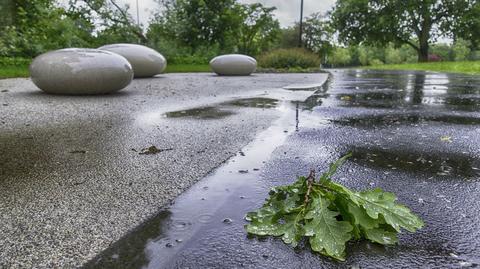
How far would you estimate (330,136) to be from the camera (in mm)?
3088

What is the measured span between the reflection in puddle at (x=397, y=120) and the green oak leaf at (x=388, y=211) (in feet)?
7.71

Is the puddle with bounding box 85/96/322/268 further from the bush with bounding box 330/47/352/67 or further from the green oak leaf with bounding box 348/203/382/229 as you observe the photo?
the bush with bounding box 330/47/352/67

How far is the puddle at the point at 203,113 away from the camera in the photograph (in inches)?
165

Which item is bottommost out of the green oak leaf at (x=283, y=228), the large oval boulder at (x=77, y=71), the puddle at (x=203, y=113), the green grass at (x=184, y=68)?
the green oak leaf at (x=283, y=228)

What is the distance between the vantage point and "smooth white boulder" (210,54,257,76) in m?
13.1

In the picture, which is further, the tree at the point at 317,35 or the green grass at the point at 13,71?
the tree at the point at 317,35

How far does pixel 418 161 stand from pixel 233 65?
36.7 feet

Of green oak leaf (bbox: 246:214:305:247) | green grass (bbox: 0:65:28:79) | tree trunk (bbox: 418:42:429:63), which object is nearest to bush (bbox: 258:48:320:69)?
green grass (bbox: 0:65:28:79)

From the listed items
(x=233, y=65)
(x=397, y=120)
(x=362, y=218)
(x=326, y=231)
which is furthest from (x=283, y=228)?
(x=233, y=65)

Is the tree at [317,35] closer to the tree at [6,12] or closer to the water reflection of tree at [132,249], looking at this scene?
the tree at [6,12]

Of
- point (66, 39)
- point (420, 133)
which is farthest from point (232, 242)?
point (66, 39)

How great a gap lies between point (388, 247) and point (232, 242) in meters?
0.53

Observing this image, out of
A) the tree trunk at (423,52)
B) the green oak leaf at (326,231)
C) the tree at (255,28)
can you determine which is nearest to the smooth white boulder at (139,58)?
the green oak leaf at (326,231)

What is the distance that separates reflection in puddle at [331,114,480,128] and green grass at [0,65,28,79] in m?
10.3
